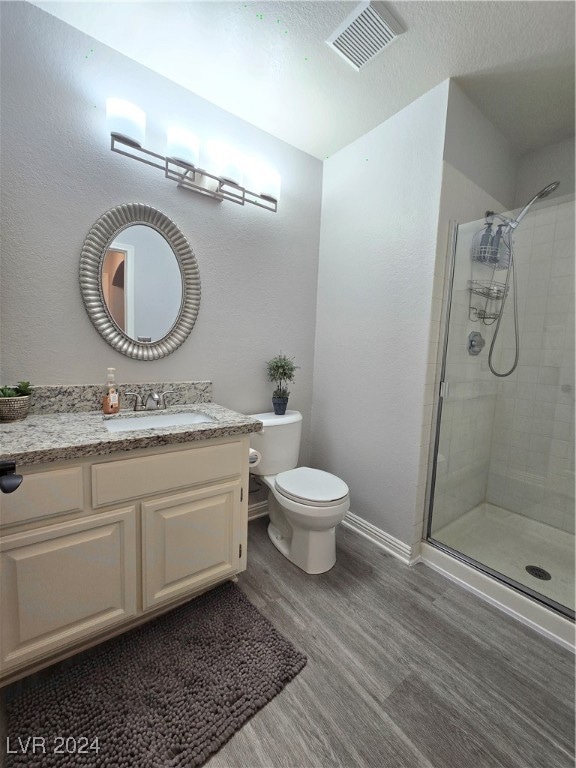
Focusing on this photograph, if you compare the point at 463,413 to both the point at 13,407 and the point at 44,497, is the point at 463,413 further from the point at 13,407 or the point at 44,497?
the point at 13,407

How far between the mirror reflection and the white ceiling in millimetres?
787

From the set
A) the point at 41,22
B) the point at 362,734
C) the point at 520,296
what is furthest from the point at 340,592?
the point at 41,22

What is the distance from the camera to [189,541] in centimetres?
139

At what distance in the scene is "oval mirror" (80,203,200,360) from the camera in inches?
60.4

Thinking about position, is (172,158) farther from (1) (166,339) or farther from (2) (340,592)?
(2) (340,592)

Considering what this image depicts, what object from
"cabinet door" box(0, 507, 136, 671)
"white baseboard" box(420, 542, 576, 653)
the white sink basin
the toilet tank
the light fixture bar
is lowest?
"white baseboard" box(420, 542, 576, 653)

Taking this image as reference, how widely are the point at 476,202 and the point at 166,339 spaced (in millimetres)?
1920

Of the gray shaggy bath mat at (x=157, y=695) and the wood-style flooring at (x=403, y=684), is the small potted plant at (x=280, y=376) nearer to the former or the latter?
the wood-style flooring at (x=403, y=684)

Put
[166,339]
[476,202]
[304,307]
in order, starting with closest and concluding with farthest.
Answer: [166,339] → [476,202] → [304,307]

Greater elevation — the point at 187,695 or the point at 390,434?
the point at 390,434

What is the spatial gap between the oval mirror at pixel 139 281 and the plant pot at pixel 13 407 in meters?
0.44

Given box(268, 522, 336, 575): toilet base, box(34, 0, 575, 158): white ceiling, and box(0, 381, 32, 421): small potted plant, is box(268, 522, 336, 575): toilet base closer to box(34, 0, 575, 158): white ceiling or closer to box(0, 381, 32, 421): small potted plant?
box(0, 381, 32, 421): small potted plant

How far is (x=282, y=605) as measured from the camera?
153 cm
